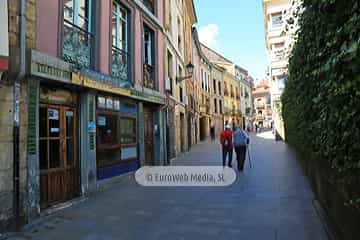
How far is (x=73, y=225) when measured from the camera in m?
5.41

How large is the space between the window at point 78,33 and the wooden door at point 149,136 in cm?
467

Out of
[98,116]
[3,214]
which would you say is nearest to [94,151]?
[98,116]

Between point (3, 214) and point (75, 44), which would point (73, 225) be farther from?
point (75, 44)

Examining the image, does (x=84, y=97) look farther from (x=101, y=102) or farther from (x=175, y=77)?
(x=175, y=77)

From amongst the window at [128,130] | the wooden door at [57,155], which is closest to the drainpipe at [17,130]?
the wooden door at [57,155]

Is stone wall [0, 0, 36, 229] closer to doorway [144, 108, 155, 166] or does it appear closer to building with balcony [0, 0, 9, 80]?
building with balcony [0, 0, 9, 80]

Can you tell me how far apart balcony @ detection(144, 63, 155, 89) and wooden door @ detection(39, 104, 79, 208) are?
181 inches

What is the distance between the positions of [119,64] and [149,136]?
3886 mm

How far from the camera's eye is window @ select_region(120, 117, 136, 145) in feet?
32.5

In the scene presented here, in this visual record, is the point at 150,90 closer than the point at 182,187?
No

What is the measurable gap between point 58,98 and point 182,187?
158 inches

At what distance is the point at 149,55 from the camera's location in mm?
12750

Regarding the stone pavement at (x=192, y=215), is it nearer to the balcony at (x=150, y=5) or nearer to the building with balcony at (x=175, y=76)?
the building with balcony at (x=175, y=76)

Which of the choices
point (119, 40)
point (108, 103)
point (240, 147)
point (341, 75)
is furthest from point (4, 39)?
point (240, 147)
